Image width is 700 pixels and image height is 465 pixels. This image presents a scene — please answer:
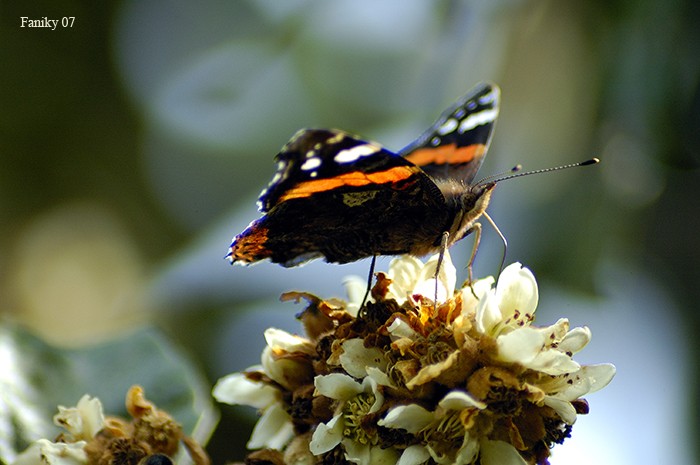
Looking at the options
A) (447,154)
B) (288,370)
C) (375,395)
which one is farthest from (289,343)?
(447,154)

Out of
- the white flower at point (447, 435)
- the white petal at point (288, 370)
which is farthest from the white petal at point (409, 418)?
the white petal at point (288, 370)

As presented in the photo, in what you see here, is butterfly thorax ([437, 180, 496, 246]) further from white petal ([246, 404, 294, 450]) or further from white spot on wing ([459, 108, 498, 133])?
white petal ([246, 404, 294, 450])

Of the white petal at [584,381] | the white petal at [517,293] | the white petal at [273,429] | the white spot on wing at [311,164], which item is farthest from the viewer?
the white spot on wing at [311,164]

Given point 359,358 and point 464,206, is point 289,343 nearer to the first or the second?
point 359,358

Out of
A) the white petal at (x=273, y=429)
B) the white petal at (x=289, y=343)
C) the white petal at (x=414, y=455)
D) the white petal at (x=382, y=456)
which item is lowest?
the white petal at (x=273, y=429)

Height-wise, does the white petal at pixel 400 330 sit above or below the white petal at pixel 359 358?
above

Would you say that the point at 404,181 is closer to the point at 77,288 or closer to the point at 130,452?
the point at 130,452

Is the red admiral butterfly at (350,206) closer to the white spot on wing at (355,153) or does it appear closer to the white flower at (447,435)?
the white spot on wing at (355,153)

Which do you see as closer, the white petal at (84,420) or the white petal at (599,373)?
the white petal at (599,373)
